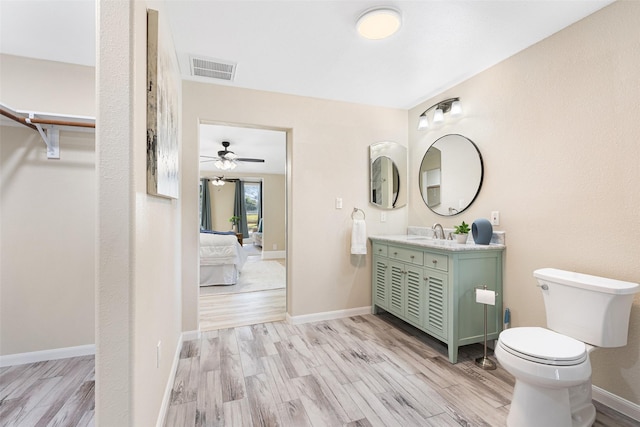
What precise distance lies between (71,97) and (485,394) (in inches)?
145

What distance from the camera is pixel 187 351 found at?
95.4 inches

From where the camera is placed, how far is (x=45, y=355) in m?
2.23

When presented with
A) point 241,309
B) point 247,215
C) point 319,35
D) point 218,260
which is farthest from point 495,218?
point 247,215

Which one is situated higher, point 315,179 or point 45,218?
point 315,179

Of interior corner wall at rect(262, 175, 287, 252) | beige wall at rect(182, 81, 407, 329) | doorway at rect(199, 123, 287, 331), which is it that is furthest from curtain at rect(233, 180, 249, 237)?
beige wall at rect(182, 81, 407, 329)

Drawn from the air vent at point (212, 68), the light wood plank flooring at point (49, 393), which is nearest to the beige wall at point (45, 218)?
the light wood plank flooring at point (49, 393)

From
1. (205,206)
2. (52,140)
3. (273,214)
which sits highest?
(52,140)

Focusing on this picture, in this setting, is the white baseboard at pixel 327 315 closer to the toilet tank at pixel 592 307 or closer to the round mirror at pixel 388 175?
the round mirror at pixel 388 175

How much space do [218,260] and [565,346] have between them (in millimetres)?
4127

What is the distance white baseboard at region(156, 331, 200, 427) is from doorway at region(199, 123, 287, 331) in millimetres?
266

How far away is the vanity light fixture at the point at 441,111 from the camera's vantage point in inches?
107

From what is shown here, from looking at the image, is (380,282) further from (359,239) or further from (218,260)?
(218,260)

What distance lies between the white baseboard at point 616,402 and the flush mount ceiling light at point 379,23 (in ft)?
8.57

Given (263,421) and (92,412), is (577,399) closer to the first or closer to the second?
(263,421)
